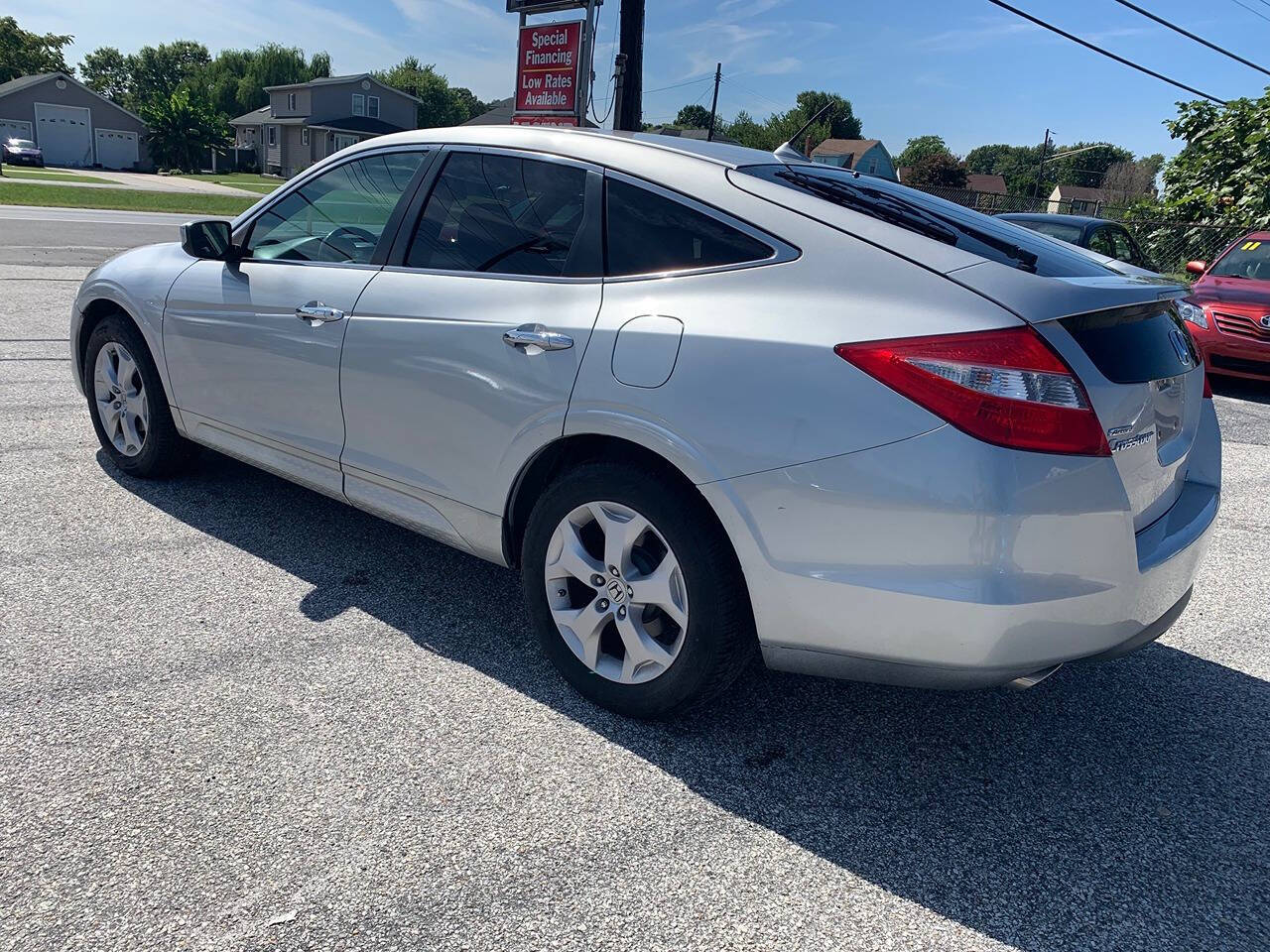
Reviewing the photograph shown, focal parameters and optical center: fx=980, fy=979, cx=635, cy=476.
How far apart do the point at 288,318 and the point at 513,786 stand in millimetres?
2079

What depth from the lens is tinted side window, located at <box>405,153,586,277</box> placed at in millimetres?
3111

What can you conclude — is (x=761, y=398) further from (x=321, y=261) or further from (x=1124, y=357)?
(x=321, y=261)

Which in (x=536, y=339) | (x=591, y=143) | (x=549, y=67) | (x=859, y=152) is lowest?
(x=536, y=339)

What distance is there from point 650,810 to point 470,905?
58 centimetres

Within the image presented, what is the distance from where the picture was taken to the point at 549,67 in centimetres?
1386

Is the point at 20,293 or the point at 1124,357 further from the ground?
the point at 1124,357

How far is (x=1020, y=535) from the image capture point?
227 cm

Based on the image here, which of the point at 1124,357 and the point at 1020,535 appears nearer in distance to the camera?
the point at 1020,535

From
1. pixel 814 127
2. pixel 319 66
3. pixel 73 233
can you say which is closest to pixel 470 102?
pixel 319 66

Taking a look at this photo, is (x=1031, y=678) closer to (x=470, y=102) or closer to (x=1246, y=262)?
(x=1246, y=262)

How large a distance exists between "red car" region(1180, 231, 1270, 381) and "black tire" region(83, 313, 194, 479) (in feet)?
29.1

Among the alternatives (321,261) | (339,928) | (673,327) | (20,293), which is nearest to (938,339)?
(673,327)

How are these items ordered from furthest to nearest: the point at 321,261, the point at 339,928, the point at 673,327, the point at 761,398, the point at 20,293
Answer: the point at 20,293, the point at 321,261, the point at 673,327, the point at 761,398, the point at 339,928

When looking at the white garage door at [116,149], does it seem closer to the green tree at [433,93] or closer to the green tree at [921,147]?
the green tree at [433,93]
